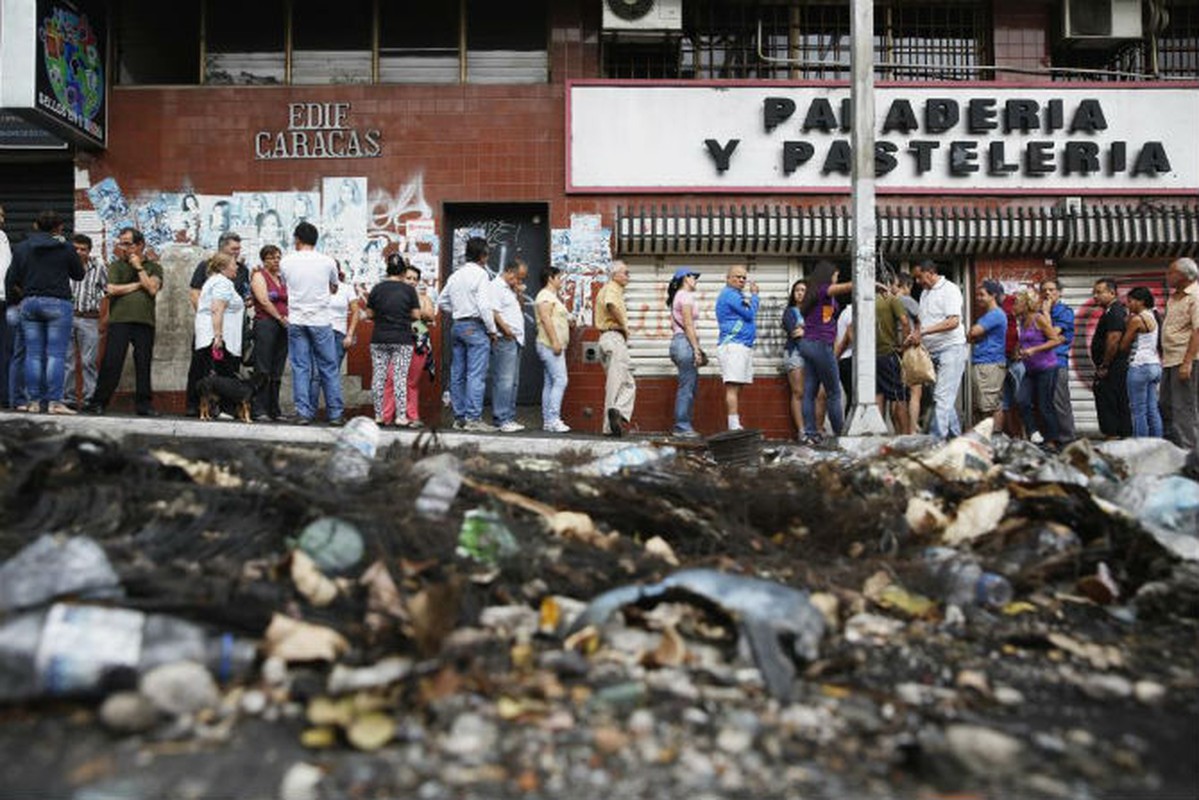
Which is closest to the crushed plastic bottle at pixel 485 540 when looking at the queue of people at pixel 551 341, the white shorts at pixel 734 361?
the queue of people at pixel 551 341

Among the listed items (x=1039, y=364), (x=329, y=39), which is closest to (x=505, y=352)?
(x=1039, y=364)

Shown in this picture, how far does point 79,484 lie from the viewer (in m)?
4.27

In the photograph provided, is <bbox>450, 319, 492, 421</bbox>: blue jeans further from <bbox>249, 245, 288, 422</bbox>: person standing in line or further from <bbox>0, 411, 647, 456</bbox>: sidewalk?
<bbox>249, 245, 288, 422</bbox>: person standing in line

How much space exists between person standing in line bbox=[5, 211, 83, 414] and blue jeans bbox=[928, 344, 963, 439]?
24.9 ft

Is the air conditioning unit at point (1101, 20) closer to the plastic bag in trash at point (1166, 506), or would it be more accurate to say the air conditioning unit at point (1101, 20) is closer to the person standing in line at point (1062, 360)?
the person standing in line at point (1062, 360)

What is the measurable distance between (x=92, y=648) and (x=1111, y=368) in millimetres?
8853

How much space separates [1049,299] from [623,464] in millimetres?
6211

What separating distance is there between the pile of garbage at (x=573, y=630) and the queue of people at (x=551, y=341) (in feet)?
12.2

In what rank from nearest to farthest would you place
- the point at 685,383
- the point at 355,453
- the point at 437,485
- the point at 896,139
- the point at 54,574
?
the point at 54,574, the point at 437,485, the point at 355,453, the point at 685,383, the point at 896,139

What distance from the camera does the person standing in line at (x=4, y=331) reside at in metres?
8.88

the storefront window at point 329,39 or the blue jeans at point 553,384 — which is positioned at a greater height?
the storefront window at point 329,39

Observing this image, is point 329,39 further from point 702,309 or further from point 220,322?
point 702,309

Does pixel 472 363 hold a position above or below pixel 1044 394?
above

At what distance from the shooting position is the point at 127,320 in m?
8.81
